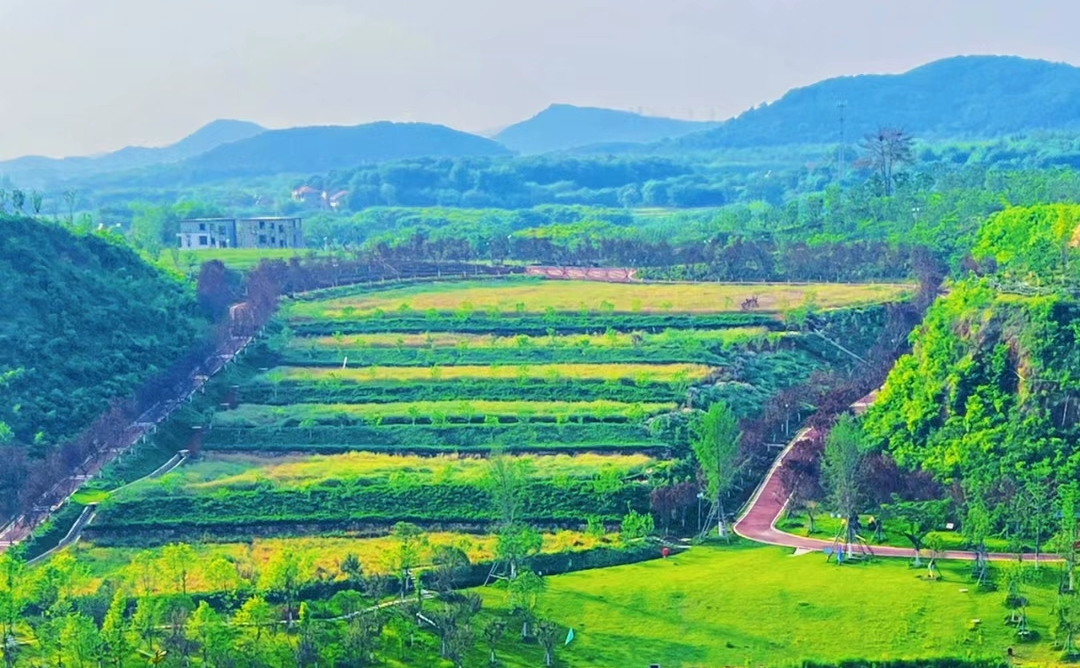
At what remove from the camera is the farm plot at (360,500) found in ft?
182

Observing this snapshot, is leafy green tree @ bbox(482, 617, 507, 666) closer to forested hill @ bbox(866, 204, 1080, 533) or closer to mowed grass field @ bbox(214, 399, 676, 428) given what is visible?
forested hill @ bbox(866, 204, 1080, 533)

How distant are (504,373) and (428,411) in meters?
6.26

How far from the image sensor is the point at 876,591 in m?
46.4

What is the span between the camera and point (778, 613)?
149 feet

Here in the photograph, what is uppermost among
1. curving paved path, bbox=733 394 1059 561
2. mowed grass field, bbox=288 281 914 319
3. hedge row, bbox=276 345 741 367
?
mowed grass field, bbox=288 281 914 319

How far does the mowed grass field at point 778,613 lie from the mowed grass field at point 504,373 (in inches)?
819

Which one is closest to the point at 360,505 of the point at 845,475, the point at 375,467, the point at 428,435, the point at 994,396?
the point at 375,467

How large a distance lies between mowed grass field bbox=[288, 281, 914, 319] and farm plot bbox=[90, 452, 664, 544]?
24978mm

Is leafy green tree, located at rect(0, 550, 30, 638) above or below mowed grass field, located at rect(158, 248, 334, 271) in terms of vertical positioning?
below

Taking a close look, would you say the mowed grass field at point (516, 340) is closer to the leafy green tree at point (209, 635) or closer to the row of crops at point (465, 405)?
the row of crops at point (465, 405)

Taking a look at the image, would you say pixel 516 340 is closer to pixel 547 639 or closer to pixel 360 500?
pixel 360 500

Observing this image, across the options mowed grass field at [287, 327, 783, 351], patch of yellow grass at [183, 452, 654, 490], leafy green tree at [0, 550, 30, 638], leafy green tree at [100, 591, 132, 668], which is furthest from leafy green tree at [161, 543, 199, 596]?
mowed grass field at [287, 327, 783, 351]

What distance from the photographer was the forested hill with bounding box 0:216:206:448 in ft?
210

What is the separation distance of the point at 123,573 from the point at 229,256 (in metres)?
63.6
